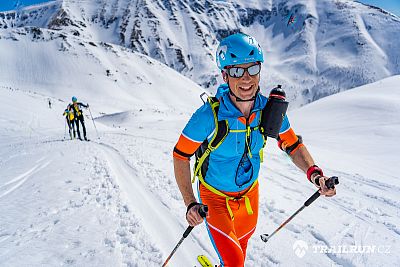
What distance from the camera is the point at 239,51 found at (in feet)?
12.3

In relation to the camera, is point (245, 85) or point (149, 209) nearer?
point (245, 85)

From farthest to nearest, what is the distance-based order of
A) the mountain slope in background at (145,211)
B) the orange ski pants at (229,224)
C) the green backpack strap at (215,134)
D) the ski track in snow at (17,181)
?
1. the ski track in snow at (17,181)
2. the mountain slope in background at (145,211)
3. the green backpack strap at (215,134)
4. the orange ski pants at (229,224)

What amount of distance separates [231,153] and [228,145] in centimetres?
12

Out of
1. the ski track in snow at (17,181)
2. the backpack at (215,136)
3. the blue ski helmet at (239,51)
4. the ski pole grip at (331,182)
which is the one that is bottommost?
the ski track in snow at (17,181)

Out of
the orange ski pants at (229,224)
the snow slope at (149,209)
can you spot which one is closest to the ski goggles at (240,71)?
the orange ski pants at (229,224)

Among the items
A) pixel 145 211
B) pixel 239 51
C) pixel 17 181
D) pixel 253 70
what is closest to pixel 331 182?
pixel 253 70

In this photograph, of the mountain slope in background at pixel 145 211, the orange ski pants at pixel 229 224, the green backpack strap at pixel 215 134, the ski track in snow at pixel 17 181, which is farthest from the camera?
the ski track in snow at pixel 17 181

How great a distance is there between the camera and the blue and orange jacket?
12.0 feet

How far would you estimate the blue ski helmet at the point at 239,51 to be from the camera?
374cm

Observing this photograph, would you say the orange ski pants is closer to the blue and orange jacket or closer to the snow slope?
the blue and orange jacket

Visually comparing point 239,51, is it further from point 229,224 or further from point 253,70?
point 229,224

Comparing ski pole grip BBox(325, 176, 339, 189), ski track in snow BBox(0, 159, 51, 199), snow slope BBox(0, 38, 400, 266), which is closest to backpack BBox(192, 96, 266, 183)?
ski pole grip BBox(325, 176, 339, 189)

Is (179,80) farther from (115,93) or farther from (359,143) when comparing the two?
(359,143)

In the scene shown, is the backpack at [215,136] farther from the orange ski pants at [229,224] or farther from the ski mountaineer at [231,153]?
the orange ski pants at [229,224]
